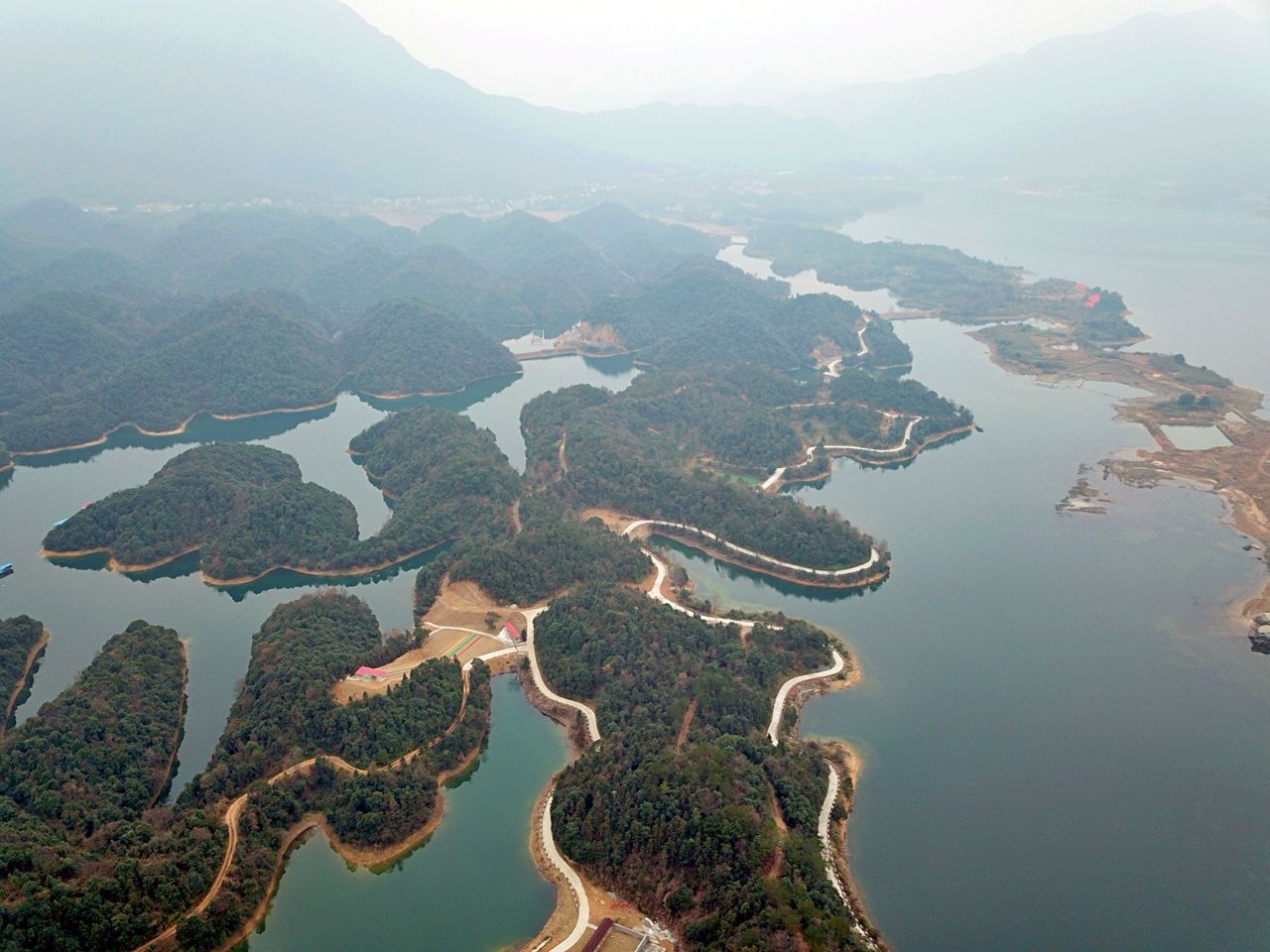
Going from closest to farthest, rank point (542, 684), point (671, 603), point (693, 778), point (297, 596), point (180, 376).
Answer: point (693, 778) → point (542, 684) → point (671, 603) → point (297, 596) → point (180, 376)

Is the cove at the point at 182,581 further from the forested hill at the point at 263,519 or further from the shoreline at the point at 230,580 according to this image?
the forested hill at the point at 263,519

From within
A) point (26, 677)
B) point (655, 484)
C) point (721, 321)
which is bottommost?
point (26, 677)

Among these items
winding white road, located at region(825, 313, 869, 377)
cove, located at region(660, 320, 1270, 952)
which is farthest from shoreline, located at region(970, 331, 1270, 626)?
winding white road, located at region(825, 313, 869, 377)

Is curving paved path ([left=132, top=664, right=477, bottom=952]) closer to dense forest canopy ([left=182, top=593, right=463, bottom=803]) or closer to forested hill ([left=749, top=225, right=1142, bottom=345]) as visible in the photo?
dense forest canopy ([left=182, top=593, right=463, bottom=803])

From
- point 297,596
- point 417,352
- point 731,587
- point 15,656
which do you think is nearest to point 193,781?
point 15,656

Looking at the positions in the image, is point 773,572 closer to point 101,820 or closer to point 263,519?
point 263,519

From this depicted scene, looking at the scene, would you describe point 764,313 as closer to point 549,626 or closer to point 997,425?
point 997,425

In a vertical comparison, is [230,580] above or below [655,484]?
below
